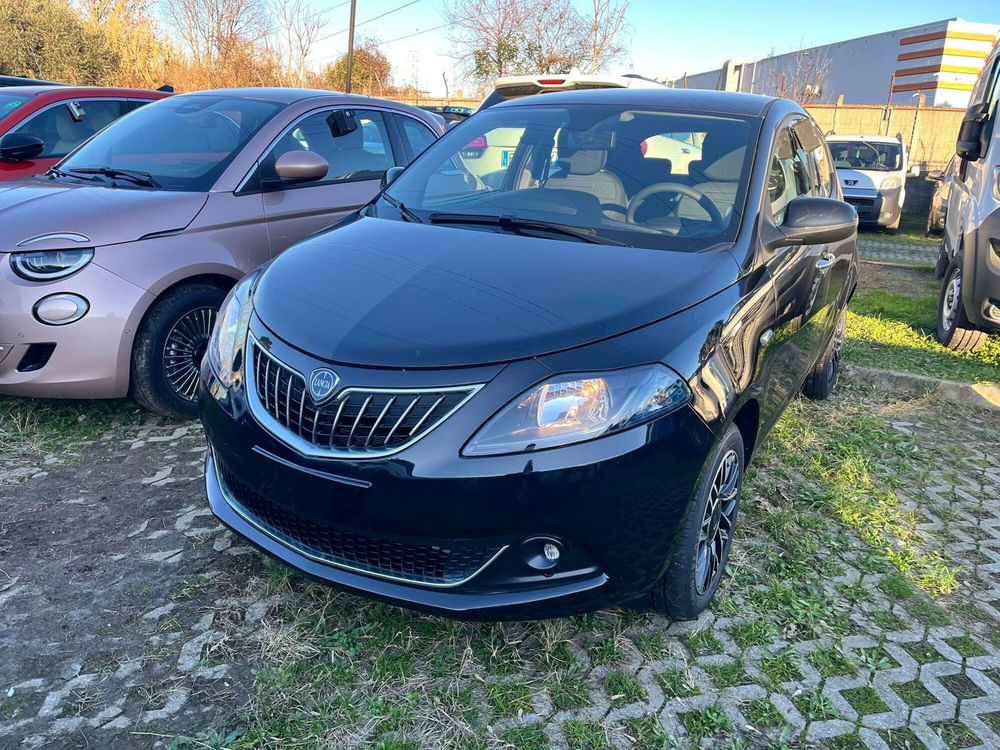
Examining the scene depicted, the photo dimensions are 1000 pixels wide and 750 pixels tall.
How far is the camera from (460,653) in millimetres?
2383

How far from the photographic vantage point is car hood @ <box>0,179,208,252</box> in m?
3.52

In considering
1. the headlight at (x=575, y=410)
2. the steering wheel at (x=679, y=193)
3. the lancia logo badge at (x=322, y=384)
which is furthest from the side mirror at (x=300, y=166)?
the headlight at (x=575, y=410)

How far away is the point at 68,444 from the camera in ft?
12.2

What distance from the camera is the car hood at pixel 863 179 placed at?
13211mm

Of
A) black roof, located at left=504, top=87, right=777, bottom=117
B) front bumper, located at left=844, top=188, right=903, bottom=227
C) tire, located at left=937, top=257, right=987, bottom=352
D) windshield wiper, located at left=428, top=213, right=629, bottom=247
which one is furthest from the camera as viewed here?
front bumper, located at left=844, top=188, right=903, bottom=227

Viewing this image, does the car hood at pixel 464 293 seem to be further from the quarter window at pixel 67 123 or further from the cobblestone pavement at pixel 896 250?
the cobblestone pavement at pixel 896 250

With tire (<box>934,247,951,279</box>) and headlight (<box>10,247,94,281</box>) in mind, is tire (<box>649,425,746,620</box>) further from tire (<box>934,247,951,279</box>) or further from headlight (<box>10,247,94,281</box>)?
tire (<box>934,247,951,279</box>)

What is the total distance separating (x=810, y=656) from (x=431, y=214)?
209 cm

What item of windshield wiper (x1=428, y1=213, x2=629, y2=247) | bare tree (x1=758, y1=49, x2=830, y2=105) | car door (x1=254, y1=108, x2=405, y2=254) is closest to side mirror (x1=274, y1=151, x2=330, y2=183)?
car door (x1=254, y1=108, x2=405, y2=254)

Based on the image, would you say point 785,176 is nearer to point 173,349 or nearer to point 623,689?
point 623,689

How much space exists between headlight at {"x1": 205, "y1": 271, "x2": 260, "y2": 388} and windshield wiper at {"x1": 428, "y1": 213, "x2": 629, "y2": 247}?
2.53 ft

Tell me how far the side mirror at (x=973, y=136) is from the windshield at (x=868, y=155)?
8.26 meters

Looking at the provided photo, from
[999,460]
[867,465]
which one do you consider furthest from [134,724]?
[999,460]

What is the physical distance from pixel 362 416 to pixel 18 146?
15.5ft
